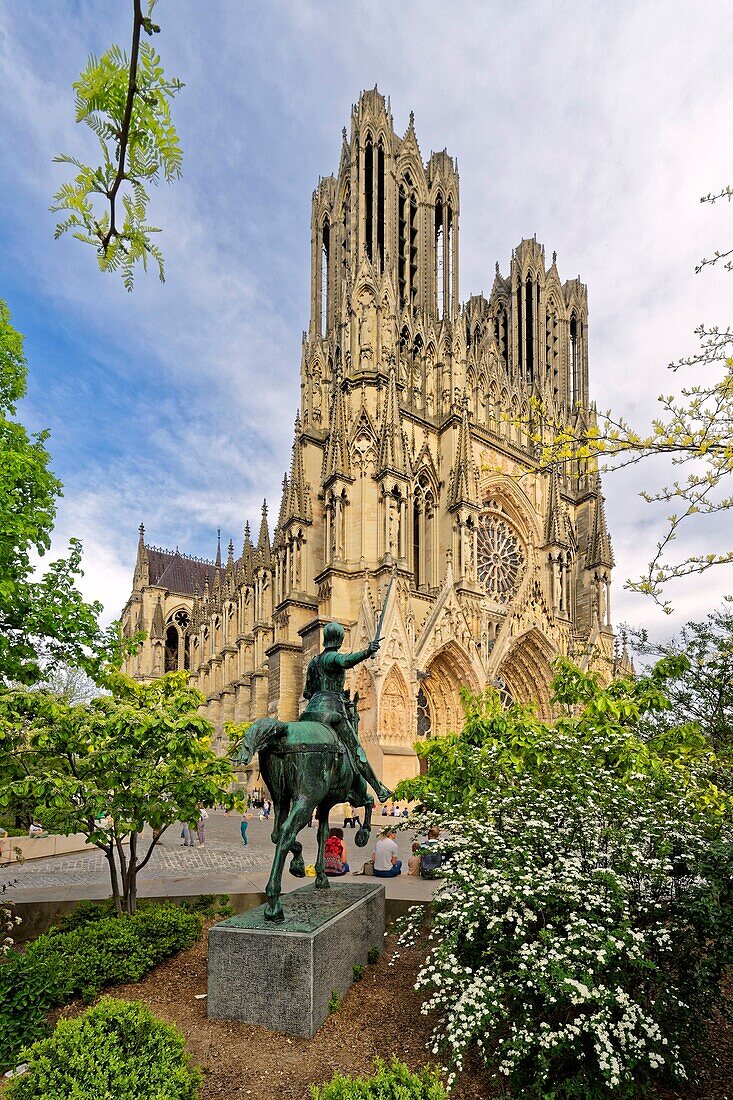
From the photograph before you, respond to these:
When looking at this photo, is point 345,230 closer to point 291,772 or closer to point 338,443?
point 338,443

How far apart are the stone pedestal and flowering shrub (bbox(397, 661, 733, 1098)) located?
0.78 metres

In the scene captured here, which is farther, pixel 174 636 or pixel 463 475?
pixel 174 636

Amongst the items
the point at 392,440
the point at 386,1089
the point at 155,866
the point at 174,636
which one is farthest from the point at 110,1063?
the point at 174,636

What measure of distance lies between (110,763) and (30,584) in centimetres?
371

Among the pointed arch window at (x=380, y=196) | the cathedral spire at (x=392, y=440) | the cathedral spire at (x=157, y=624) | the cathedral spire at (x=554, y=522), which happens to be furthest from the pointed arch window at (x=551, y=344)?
the cathedral spire at (x=157, y=624)

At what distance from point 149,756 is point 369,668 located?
17298 millimetres

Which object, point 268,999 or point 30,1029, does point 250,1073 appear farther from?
point 30,1029

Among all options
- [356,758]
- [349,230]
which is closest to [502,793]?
[356,758]

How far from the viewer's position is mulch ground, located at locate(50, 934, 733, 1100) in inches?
185

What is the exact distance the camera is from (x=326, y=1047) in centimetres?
512

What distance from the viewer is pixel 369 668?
24297mm

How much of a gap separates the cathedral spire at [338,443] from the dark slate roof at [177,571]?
40793 mm

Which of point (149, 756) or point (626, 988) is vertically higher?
point (149, 756)

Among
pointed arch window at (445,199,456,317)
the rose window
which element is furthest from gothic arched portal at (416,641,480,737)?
pointed arch window at (445,199,456,317)
